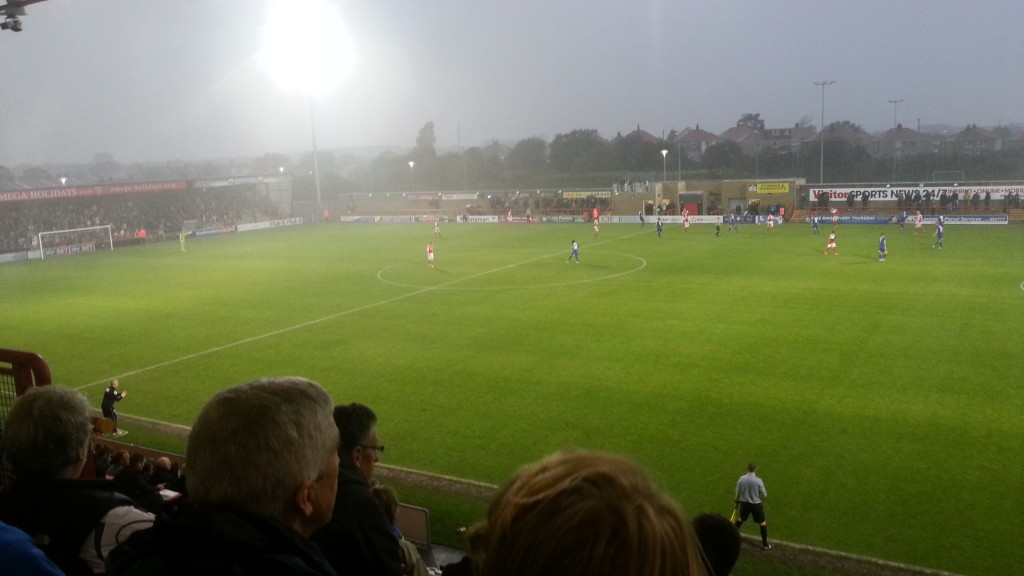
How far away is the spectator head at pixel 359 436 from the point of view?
3438 millimetres

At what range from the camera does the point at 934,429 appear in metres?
11.9

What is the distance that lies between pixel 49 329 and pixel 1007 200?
166ft

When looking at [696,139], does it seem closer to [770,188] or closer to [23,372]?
[770,188]

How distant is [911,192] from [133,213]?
58.7 meters

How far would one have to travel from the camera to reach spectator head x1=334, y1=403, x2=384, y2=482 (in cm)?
344

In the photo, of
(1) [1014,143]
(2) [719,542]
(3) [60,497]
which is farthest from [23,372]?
(1) [1014,143]

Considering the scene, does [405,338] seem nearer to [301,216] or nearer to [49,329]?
[49,329]

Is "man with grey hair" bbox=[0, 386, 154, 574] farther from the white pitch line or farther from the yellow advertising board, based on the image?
the yellow advertising board

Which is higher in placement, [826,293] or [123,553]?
[123,553]

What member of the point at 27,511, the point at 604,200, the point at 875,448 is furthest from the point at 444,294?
the point at 604,200

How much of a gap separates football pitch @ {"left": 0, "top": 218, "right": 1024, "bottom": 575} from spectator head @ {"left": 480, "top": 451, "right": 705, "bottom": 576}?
900 mm

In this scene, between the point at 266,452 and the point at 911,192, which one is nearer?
the point at 266,452

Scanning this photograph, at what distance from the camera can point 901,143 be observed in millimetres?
86938

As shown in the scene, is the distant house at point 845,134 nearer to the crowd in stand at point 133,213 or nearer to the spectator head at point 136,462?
the crowd in stand at point 133,213
